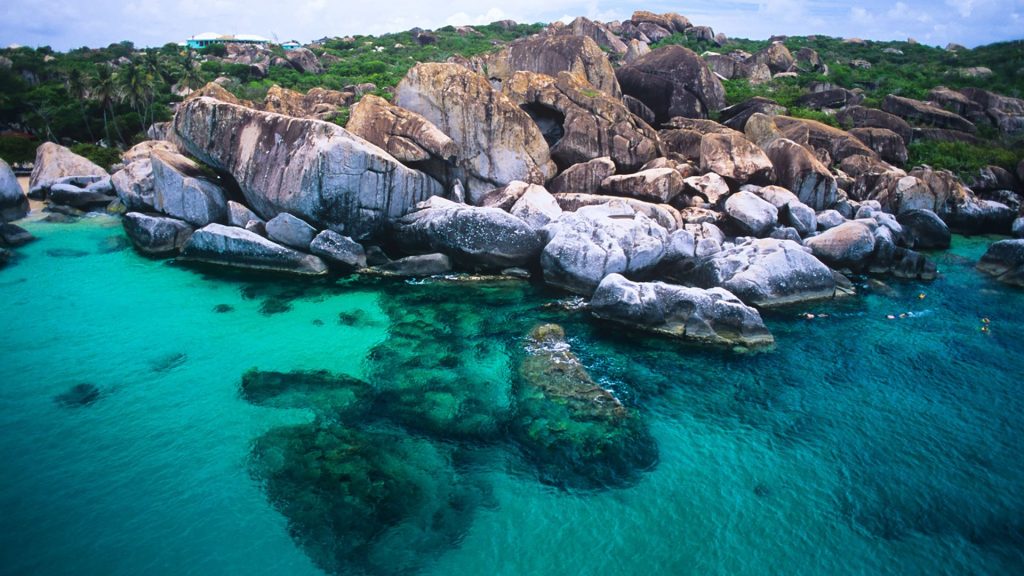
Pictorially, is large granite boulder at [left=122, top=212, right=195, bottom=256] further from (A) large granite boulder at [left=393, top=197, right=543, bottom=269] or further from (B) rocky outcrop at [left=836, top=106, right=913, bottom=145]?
(B) rocky outcrop at [left=836, top=106, right=913, bottom=145]

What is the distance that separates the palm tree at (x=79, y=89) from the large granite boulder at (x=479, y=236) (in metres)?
39.3

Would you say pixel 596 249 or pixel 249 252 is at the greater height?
pixel 596 249

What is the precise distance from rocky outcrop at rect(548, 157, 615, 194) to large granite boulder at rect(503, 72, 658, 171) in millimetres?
1712

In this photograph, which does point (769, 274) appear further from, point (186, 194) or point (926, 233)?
point (186, 194)

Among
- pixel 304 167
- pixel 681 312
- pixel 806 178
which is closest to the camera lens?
pixel 681 312

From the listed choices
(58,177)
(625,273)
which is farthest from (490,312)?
(58,177)

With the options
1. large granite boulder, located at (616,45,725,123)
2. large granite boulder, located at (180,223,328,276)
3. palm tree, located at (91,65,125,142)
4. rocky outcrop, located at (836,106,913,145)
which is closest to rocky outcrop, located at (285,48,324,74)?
palm tree, located at (91,65,125,142)

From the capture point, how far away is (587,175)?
1121 inches

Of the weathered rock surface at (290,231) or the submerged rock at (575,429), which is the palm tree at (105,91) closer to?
the weathered rock surface at (290,231)

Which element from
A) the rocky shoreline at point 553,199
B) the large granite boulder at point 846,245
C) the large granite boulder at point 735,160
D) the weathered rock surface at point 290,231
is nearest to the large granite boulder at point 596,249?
the rocky shoreline at point 553,199

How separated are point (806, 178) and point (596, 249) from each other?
1513 centimetres

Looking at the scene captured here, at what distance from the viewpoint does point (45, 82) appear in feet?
185

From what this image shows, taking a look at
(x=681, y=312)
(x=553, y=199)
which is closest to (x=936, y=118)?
(x=553, y=199)

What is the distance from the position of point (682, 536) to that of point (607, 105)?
25231 mm
